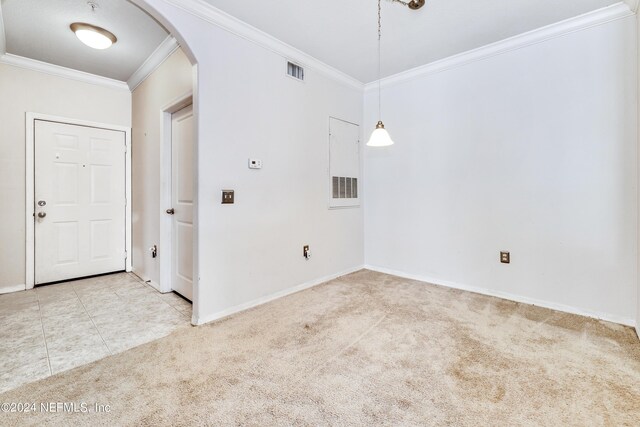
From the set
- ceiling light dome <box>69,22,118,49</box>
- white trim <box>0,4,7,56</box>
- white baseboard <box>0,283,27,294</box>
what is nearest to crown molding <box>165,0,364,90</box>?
ceiling light dome <box>69,22,118,49</box>

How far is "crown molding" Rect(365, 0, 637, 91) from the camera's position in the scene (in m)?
2.32

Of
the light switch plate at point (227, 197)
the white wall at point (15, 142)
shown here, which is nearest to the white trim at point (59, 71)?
the white wall at point (15, 142)

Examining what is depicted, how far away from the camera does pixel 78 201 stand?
3666mm

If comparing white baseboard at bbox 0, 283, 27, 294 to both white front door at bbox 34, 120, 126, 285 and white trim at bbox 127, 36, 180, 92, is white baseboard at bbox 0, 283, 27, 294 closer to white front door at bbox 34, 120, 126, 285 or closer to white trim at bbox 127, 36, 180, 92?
white front door at bbox 34, 120, 126, 285

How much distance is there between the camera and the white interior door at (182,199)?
2.87m

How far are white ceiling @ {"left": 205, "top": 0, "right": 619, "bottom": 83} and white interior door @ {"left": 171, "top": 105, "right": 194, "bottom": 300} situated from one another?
1233 millimetres

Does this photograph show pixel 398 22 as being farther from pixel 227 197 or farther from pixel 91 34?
pixel 91 34

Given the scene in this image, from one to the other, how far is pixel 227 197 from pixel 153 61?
2.09 meters

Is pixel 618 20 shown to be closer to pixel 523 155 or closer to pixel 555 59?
pixel 555 59

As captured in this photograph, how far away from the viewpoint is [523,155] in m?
2.77

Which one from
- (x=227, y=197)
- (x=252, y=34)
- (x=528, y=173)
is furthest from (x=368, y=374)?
(x=252, y=34)

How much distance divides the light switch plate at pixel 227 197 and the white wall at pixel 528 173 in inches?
86.0

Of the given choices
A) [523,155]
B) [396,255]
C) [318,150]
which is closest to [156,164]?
[318,150]

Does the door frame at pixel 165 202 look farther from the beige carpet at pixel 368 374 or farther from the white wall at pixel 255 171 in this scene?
the beige carpet at pixel 368 374
